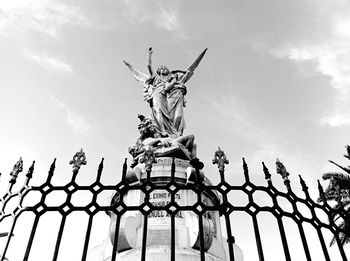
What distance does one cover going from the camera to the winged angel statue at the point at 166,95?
988 cm

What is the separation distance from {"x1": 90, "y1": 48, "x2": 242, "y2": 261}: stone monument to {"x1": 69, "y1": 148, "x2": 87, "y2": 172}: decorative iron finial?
736 millimetres

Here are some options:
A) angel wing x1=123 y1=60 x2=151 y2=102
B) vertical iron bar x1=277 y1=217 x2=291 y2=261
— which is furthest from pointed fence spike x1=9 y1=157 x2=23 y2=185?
angel wing x1=123 y1=60 x2=151 y2=102

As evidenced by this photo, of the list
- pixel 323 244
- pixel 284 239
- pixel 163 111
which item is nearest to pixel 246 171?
pixel 284 239

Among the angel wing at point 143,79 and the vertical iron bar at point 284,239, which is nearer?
the vertical iron bar at point 284,239

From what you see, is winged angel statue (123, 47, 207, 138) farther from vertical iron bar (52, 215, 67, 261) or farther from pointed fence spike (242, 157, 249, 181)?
vertical iron bar (52, 215, 67, 261)

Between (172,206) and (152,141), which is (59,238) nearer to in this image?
(172,206)

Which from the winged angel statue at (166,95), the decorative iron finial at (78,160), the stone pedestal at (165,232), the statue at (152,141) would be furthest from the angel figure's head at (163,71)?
the decorative iron finial at (78,160)

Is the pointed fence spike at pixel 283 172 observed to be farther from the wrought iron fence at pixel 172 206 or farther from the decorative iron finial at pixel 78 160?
the decorative iron finial at pixel 78 160

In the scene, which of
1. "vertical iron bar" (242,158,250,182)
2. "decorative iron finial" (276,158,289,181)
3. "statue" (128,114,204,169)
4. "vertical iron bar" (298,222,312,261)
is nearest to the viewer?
"vertical iron bar" (298,222,312,261)

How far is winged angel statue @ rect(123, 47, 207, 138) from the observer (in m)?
9.88

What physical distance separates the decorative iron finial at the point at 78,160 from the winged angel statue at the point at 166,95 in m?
5.11

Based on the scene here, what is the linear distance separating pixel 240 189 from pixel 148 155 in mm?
1204

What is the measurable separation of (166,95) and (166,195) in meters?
5.15

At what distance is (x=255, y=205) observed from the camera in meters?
3.70
